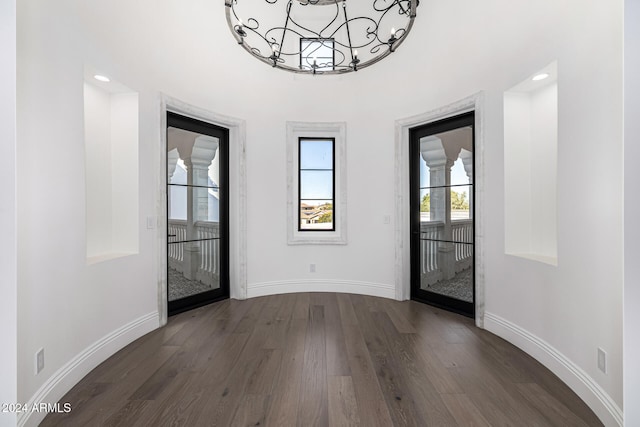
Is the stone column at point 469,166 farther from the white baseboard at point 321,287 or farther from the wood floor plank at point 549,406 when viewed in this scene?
the wood floor plank at point 549,406

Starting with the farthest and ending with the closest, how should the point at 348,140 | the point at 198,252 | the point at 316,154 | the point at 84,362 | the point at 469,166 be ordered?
the point at 316,154, the point at 348,140, the point at 198,252, the point at 469,166, the point at 84,362

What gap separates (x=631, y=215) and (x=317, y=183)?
3448mm

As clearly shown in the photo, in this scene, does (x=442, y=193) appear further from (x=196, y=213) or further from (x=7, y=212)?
(x=7, y=212)

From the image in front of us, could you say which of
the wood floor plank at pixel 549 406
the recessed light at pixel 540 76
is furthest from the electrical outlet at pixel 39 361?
the recessed light at pixel 540 76

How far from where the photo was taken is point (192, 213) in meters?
3.59

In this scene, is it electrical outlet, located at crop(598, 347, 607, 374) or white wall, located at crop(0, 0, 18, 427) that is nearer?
white wall, located at crop(0, 0, 18, 427)

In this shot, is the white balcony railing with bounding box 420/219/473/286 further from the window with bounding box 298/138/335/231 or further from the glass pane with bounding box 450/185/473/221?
the window with bounding box 298/138/335/231

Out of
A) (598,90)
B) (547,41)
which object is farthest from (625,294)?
(547,41)

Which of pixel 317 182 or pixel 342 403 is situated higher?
pixel 317 182

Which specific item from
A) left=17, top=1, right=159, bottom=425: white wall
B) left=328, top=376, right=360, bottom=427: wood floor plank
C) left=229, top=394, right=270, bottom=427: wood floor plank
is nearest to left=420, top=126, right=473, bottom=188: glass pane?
left=328, top=376, right=360, bottom=427: wood floor plank

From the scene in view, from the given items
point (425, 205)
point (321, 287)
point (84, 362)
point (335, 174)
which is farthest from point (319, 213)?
point (84, 362)

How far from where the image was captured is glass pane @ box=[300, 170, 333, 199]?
14.4ft

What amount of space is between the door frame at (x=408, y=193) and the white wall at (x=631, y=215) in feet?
5.82

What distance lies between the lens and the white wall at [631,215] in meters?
1.21
